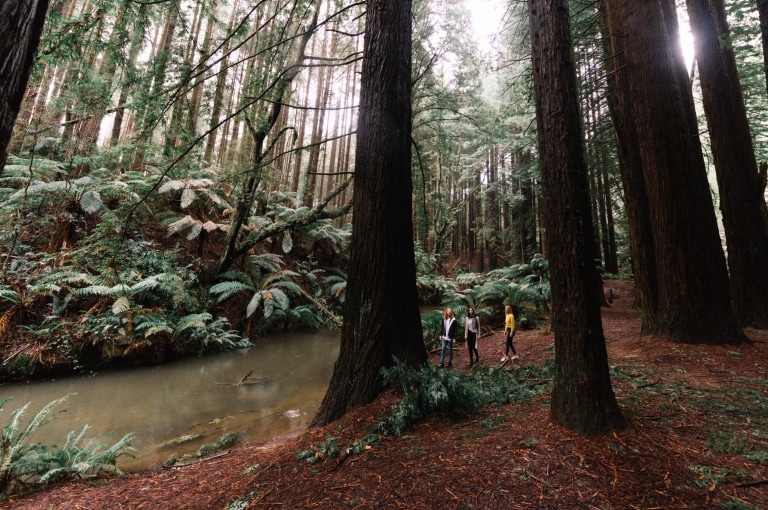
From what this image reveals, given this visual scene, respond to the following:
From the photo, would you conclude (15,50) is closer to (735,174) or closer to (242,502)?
(242,502)

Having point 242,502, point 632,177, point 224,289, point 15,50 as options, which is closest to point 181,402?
point 224,289

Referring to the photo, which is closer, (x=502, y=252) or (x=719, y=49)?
(x=719, y=49)

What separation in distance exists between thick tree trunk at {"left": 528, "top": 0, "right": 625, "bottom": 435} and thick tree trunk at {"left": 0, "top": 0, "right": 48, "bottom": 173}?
318 cm

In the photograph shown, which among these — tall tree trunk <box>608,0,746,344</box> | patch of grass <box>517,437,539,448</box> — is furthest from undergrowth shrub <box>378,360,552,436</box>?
tall tree trunk <box>608,0,746,344</box>

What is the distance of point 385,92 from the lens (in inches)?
156

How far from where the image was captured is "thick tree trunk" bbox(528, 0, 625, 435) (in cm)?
265

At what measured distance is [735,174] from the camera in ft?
20.7

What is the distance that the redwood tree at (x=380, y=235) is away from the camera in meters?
3.61

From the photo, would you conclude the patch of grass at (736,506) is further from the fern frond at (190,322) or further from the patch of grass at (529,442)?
the fern frond at (190,322)

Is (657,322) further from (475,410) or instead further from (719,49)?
(719,49)

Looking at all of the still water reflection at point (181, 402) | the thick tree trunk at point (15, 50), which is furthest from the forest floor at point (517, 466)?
the thick tree trunk at point (15, 50)

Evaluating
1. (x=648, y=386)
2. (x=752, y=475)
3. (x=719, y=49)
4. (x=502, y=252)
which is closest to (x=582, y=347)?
(x=752, y=475)

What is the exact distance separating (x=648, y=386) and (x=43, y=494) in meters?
6.05

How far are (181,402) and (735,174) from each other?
1096 centimetres
